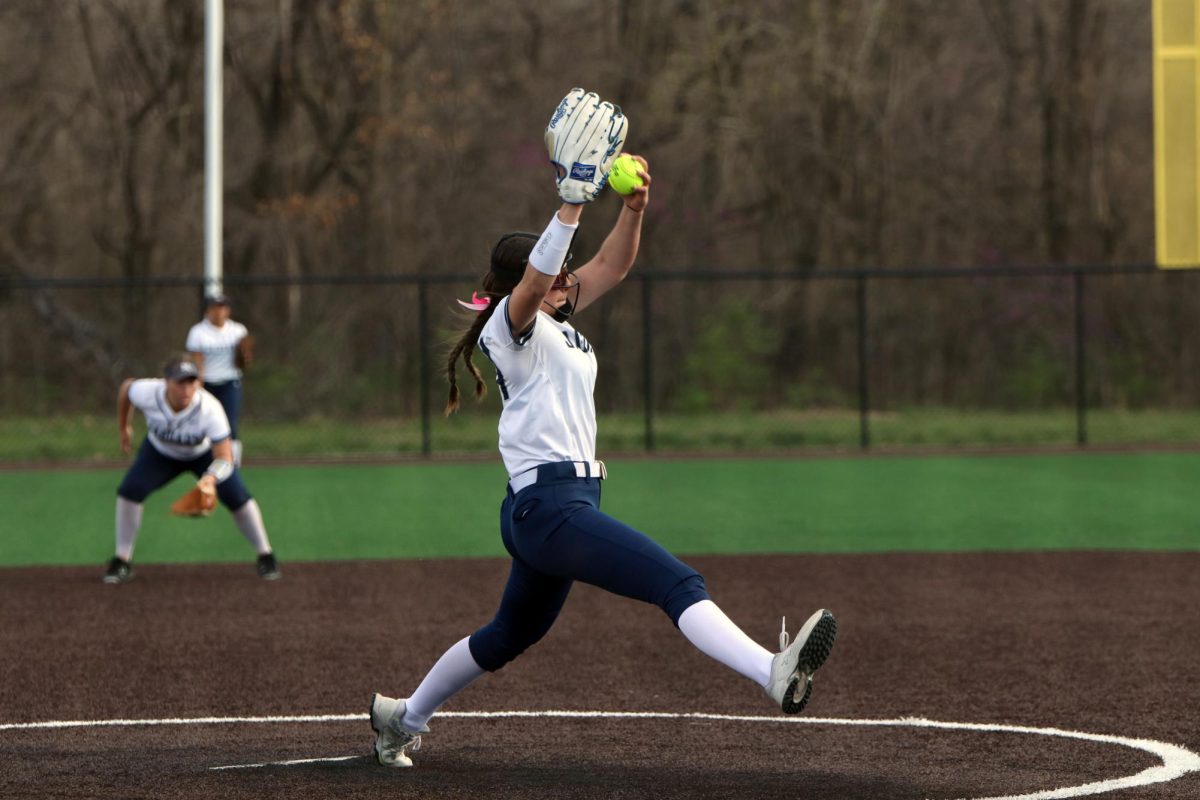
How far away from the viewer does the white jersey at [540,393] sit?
6.13 metres

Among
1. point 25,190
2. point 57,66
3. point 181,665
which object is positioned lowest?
point 181,665

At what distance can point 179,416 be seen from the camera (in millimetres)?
12508

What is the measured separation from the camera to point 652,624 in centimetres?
1080

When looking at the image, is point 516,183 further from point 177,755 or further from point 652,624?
point 177,755

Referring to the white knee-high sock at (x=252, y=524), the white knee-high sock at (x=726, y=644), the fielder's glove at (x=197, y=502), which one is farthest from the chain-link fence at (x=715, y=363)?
the white knee-high sock at (x=726, y=644)

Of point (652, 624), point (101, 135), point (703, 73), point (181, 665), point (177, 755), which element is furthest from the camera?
point (101, 135)

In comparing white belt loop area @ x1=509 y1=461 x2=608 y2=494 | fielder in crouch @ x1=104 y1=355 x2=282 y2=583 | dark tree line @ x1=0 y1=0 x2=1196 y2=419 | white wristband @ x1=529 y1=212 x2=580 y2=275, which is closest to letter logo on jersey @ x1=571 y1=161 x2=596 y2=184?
white wristband @ x1=529 y1=212 x2=580 y2=275

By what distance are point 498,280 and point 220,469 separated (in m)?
6.00

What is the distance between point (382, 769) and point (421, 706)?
0.91 ft

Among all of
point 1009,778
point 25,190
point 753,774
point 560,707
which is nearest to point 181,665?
point 560,707

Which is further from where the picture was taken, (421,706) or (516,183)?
(516,183)

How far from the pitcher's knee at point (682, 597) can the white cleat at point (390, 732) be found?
1331mm

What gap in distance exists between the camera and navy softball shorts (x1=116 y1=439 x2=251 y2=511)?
42.4 ft

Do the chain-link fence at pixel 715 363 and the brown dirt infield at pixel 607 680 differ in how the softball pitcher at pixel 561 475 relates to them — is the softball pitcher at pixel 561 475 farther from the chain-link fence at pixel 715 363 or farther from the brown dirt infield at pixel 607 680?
the chain-link fence at pixel 715 363
